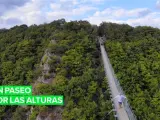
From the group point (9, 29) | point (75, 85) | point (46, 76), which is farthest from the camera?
point (9, 29)

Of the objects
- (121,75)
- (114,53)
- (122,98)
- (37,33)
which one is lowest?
(122,98)

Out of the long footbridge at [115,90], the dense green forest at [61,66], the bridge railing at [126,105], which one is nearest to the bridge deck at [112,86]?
the long footbridge at [115,90]

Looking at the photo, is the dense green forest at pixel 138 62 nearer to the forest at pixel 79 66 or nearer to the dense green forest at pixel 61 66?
the forest at pixel 79 66

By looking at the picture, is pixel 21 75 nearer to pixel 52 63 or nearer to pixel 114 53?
pixel 52 63

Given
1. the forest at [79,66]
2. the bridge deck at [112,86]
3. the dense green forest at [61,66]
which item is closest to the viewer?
the bridge deck at [112,86]

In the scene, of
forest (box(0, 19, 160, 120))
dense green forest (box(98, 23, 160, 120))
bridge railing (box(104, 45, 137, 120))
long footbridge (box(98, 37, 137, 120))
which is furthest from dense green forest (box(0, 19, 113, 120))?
dense green forest (box(98, 23, 160, 120))

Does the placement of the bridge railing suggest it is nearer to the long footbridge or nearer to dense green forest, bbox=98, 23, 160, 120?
the long footbridge

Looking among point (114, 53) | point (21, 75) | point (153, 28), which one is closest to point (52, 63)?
point (21, 75)
